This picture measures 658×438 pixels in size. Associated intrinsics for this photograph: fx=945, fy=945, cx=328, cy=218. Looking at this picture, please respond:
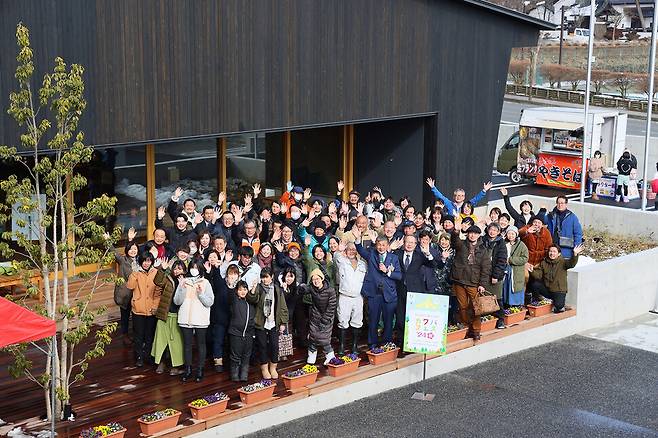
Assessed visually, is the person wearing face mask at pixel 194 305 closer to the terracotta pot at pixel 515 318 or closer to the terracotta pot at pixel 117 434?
the terracotta pot at pixel 117 434

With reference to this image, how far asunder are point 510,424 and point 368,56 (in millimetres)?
8441

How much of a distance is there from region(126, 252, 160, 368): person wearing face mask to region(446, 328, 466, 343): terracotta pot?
4149 mm

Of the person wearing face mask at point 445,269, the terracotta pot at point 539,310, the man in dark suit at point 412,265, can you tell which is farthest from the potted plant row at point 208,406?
the terracotta pot at point 539,310

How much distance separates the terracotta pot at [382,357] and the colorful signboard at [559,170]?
1535cm

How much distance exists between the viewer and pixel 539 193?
26.2 m

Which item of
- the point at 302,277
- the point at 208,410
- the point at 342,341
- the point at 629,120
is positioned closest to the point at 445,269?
the point at 342,341

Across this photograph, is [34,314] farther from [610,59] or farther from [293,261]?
[610,59]

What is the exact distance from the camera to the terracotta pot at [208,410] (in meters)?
10.2

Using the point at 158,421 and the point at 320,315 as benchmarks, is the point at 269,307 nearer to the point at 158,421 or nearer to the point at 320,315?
the point at 320,315

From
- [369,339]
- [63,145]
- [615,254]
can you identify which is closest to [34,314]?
[63,145]

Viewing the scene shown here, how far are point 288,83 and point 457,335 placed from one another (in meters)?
5.32

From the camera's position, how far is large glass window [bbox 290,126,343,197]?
19.4m

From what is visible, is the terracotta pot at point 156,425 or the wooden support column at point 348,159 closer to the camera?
the terracotta pot at point 156,425

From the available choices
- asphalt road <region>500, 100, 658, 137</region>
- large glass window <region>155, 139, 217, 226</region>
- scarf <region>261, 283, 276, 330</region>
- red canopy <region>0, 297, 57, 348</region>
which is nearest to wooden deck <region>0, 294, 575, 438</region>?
scarf <region>261, 283, 276, 330</region>
